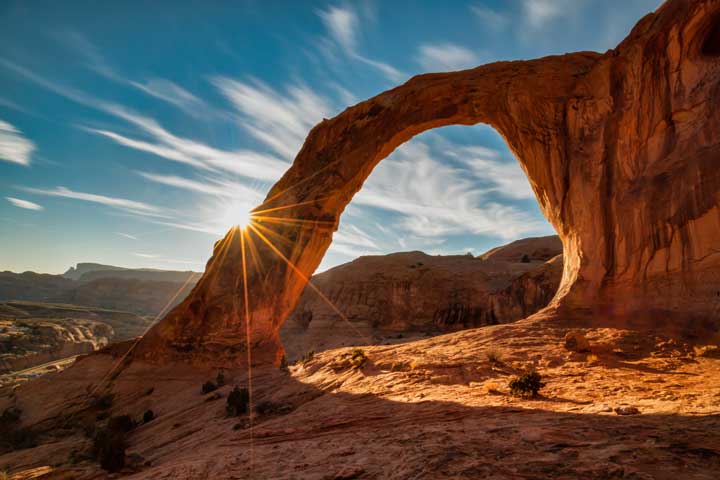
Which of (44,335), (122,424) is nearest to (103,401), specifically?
(122,424)

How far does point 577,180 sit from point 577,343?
25.9ft

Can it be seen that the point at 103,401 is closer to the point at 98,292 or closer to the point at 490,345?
the point at 490,345

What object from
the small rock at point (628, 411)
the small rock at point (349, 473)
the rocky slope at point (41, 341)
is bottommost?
the rocky slope at point (41, 341)

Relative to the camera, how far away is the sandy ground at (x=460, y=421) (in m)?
3.43

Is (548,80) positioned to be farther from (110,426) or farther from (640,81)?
(110,426)

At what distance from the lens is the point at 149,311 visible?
100m

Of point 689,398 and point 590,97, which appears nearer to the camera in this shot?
point 689,398

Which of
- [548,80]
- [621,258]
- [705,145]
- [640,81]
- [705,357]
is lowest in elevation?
[705,357]

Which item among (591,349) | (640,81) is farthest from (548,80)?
(591,349)

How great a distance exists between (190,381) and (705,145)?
23.0 m

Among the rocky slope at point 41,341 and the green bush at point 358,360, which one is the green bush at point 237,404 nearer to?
the green bush at point 358,360

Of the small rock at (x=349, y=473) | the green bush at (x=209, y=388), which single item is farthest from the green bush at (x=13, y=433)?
the small rock at (x=349, y=473)

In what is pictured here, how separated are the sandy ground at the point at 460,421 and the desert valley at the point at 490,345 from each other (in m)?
0.04

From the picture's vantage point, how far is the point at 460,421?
5098mm
